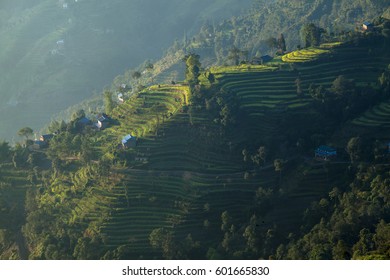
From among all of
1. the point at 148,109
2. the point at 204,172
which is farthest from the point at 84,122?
the point at 204,172

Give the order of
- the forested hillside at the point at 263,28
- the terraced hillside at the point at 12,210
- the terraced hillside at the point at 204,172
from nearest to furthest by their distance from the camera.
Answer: the terraced hillside at the point at 204,172
the terraced hillside at the point at 12,210
the forested hillside at the point at 263,28

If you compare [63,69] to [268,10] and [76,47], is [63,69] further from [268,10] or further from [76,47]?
[268,10]

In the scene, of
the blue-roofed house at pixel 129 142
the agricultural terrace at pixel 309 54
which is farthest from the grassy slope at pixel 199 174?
the agricultural terrace at pixel 309 54

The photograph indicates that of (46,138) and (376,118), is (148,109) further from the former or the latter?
(376,118)

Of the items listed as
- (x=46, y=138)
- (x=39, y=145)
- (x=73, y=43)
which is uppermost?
(x=73, y=43)

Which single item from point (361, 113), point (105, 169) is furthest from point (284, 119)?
point (105, 169)

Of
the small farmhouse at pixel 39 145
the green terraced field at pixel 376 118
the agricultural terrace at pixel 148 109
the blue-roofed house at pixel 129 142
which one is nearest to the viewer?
the blue-roofed house at pixel 129 142

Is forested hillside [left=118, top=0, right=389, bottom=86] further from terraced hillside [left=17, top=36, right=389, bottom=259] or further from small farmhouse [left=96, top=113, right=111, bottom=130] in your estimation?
terraced hillside [left=17, top=36, right=389, bottom=259]

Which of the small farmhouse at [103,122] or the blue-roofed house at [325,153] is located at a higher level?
the small farmhouse at [103,122]

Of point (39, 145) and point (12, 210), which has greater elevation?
point (39, 145)

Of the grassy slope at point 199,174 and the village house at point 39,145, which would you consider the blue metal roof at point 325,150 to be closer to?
the grassy slope at point 199,174
